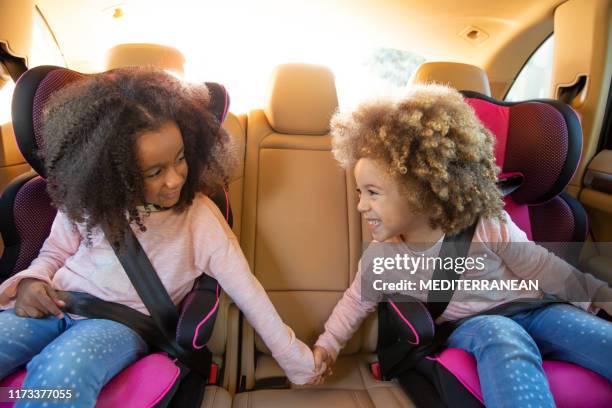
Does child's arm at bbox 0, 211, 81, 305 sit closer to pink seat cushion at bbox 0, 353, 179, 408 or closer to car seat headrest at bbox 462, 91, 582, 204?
pink seat cushion at bbox 0, 353, 179, 408

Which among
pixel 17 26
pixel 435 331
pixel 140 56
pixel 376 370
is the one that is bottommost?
pixel 376 370

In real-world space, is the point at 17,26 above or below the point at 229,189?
above

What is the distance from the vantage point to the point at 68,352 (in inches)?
33.4

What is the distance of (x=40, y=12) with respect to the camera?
5.71 feet

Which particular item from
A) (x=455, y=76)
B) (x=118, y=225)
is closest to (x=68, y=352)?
(x=118, y=225)

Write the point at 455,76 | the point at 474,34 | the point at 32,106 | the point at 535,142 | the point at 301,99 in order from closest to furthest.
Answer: the point at 32,106 → the point at 535,142 → the point at 301,99 → the point at 455,76 → the point at 474,34

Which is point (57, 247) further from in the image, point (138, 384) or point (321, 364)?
point (321, 364)

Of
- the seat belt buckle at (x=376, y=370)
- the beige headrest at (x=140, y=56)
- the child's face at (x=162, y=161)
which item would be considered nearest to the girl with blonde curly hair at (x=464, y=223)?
the seat belt buckle at (x=376, y=370)

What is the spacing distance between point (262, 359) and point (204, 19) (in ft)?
5.18

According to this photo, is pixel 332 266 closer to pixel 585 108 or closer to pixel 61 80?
pixel 61 80

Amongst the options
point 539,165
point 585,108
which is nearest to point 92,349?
point 539,165

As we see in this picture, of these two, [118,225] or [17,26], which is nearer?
[118,225]

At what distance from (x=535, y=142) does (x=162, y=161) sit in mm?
1153

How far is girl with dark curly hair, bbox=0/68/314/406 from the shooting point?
926 mm
